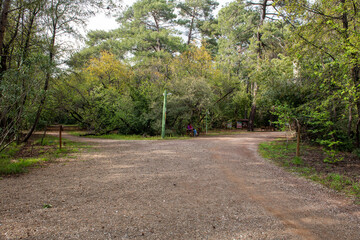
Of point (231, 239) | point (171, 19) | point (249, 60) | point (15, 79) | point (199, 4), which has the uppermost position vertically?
point (199, 4)

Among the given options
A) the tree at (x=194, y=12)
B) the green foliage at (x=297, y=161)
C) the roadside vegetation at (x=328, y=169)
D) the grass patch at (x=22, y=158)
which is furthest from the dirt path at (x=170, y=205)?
the tree at (x=194, y=12)

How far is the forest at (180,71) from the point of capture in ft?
23.4

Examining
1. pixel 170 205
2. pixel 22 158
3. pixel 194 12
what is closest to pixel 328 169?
pixel 170 205

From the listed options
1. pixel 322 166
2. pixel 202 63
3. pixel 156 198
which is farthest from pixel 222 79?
pixel 156 198

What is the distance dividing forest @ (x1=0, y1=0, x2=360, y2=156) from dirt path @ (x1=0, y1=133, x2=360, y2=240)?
7.84 ft

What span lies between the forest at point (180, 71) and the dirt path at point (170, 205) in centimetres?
239

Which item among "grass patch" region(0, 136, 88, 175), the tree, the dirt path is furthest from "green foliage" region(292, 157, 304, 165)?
the tree

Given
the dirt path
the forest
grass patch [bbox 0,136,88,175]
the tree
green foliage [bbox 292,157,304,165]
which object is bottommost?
the dirt path

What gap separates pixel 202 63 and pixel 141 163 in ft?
55.5

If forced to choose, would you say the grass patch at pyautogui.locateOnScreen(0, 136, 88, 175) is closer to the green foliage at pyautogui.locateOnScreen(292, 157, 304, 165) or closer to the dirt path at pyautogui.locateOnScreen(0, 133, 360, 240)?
the dirt path at pyautogui.locateOnScreen(0, 133, 360, 240)

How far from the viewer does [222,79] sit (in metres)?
23.6

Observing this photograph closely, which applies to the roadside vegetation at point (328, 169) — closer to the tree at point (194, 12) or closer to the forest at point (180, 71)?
the forest at point (180, 71)

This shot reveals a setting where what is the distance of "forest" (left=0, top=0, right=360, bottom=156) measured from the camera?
23.4ft

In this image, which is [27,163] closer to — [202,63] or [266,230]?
[266,230]
